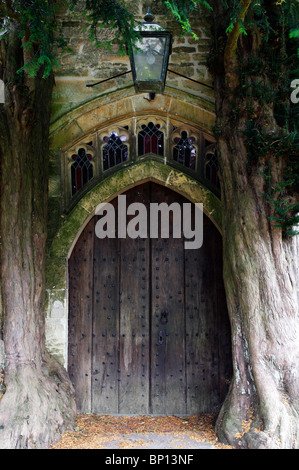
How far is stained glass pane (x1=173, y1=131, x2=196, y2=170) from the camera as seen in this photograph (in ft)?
15.7

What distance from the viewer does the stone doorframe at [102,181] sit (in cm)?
447

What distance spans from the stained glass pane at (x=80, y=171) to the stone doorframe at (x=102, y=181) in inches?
8.0

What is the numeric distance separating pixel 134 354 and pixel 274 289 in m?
1.64

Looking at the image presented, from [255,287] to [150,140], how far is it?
77.1 inches

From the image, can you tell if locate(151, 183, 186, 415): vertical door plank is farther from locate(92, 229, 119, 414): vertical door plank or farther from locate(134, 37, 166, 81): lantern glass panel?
locate(134, 37, 166, 81): lantern glass panel

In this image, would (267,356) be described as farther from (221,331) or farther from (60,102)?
(60,102)

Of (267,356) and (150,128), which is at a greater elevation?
(150,128)

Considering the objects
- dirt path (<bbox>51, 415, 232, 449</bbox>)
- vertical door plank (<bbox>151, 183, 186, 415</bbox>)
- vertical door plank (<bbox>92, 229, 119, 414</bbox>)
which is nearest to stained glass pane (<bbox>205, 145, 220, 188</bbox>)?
vertical door plank (<bbox>151, 183, 186, 415</bbox>)

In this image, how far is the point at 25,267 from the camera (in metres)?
3.89

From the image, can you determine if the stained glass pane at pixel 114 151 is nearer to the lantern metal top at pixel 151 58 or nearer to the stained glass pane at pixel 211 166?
the stained glass pane at pixel 211 166

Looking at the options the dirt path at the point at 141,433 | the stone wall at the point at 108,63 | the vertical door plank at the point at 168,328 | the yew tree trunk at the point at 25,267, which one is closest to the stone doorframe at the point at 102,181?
the stone wall at the point at 108,63

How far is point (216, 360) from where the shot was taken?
15.0 feet

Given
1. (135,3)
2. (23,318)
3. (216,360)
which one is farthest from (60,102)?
(216,360)

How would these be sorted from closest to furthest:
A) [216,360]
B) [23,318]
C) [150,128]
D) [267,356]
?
[267,356]
[23,318]
[216,360]
[150,128]
